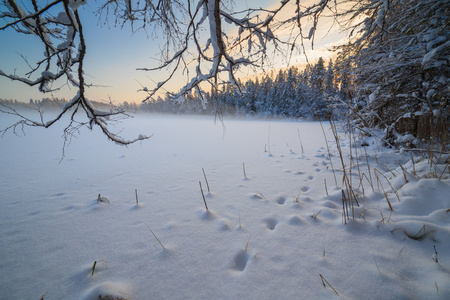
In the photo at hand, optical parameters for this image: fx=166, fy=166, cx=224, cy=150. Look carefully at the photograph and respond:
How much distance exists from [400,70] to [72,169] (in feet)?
26.2

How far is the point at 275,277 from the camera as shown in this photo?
1.13 m

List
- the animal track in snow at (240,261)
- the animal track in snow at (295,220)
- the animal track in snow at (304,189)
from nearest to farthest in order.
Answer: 1. the animal track in snow at (240,261)
2. the animal track in snow at (295,220)
3. the animal track in snow at (304,189)

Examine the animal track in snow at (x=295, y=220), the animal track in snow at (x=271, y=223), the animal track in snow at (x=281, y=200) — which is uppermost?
the animal track in snow at (x=295, y=220)

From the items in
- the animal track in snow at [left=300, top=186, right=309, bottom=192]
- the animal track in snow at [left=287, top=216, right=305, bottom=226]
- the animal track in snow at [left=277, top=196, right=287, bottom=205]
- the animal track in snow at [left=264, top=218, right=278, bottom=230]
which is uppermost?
the animal track in snow at [left=287, top=216, right=305, bottom=226]

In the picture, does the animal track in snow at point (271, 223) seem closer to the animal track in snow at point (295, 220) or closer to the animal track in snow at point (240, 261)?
the animal track in snow at point (295, 220)

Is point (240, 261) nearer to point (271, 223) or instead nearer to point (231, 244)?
point (231, 244)

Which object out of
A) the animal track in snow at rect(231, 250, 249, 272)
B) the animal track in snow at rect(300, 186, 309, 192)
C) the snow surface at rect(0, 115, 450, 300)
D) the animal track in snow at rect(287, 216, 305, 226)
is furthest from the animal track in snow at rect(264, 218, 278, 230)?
the animal track in snow at rect(300, 186, 309, 192)

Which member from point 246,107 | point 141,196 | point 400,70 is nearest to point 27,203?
point 141,196

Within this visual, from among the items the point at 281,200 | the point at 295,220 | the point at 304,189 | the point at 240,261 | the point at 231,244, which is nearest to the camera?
the point at 240,261

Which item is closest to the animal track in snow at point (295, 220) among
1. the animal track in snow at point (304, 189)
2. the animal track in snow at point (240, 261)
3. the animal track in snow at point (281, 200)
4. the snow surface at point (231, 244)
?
the snow surface at point (231, 244)

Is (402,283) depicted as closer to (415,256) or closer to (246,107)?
(415,256)

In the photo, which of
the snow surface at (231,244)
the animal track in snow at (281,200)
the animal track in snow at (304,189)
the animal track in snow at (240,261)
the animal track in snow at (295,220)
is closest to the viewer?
the snow surface at (231,244)

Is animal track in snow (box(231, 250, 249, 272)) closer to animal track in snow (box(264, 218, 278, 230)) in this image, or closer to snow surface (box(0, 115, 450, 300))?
snow surface (box(0, 115, 450, 300))

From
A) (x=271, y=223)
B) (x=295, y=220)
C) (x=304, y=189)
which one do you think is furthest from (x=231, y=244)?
(x=304, y=189)
